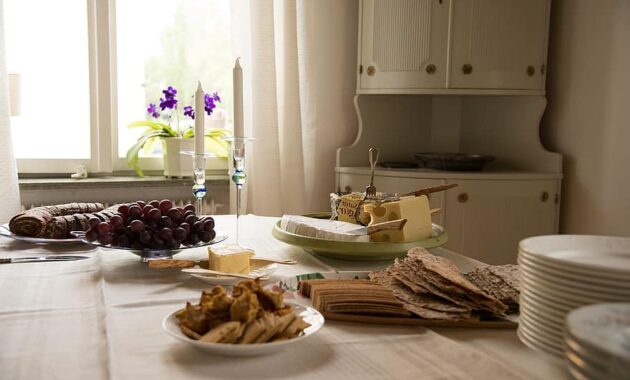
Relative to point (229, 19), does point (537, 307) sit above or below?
below

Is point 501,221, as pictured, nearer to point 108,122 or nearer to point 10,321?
point 108,122

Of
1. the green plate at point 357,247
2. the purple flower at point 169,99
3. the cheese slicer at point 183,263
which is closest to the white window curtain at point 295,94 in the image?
the purple flower at point 169,99

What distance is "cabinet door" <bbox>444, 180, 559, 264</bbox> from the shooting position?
101 inches

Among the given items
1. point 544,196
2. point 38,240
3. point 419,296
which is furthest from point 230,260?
point 544,196

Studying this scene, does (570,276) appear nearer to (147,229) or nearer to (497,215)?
(147,229)

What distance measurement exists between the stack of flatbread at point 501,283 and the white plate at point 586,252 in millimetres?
170

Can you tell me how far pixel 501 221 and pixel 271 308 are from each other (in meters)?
1.98

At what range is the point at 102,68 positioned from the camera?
2773 millimetres

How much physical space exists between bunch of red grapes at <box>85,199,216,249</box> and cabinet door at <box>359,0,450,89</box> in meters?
1.65

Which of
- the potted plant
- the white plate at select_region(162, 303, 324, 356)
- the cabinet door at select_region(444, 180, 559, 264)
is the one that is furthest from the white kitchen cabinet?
the white plate at select_region(162, 303, 324, 356)

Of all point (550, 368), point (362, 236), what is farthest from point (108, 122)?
point (550, 368)

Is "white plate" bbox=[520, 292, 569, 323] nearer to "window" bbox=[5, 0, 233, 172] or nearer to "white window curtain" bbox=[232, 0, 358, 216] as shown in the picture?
"white window curtain" bbox=[232, 0, 358, 216]

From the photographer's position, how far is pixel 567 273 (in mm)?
682

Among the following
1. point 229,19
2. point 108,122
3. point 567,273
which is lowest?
point 567,273
